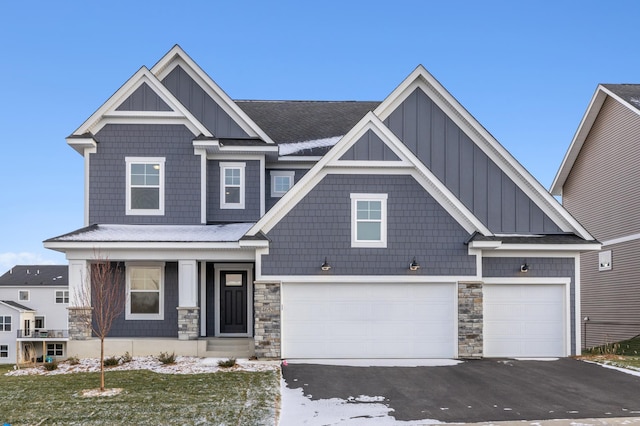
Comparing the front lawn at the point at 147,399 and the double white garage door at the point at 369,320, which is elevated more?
the double white garage door at the point at 369,320

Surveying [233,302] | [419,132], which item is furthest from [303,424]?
[419,132]

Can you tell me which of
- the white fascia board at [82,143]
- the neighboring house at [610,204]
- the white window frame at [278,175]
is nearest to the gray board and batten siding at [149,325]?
the white fascia board at [82,143]

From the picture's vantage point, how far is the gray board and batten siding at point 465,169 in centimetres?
1852

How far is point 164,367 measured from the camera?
1548 cm

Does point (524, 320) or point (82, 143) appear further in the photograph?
point (82, 143)

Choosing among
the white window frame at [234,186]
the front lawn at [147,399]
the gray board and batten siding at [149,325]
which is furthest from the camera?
the white window frame at [234,186]

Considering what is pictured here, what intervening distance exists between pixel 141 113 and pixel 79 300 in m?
5.57

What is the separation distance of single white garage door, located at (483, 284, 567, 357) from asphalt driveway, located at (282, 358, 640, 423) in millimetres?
1067

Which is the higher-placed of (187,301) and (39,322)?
(187,301)

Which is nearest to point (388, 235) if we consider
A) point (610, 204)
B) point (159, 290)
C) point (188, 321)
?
point (188, 321)

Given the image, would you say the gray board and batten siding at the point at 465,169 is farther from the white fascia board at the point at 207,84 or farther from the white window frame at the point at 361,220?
the white fascia board at the point at 207,84

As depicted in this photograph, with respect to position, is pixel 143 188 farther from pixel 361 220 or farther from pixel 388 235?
pixel 388 235

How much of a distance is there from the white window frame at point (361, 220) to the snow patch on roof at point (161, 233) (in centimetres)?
322

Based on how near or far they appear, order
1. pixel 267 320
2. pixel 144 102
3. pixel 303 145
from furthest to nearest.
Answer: pixel 303 145, pixel 144 102, pixel 267 320
